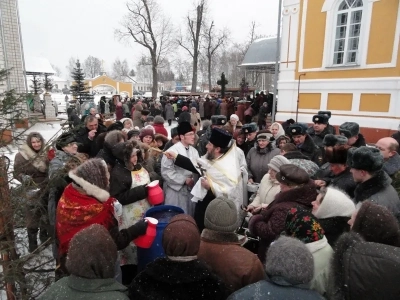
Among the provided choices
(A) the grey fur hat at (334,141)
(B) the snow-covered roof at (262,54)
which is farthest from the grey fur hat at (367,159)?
(B) the snow-covered roof at (262,54)

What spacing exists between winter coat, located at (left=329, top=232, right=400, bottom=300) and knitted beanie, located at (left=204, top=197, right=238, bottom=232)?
681mm

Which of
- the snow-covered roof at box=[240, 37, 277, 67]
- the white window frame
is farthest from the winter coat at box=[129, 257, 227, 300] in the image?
the snow-covered roof at box=[240, 37, 277, 67]

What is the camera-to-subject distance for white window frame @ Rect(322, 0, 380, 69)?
A: 30.6ft

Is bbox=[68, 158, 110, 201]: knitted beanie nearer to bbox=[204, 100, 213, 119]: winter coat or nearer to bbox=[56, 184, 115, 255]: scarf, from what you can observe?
bbox=[56, 184, 115, 255]: scarf

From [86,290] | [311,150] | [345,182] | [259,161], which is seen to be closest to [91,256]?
[86,290]

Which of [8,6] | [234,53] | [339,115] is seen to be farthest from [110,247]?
[234,53]

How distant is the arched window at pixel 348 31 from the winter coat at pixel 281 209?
29.9ft

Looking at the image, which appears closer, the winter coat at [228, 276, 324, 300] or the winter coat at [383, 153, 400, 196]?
the winter coat at [228, 276, 324, 300]

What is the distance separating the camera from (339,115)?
33.4ft

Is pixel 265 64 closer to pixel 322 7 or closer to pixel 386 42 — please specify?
pixel 322 7

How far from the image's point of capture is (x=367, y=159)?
248 cm

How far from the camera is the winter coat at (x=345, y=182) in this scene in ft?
9.72

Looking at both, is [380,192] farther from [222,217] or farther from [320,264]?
[222,217]

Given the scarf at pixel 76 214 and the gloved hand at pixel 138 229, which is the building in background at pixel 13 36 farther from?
the gloved hand at pixel 138 229
